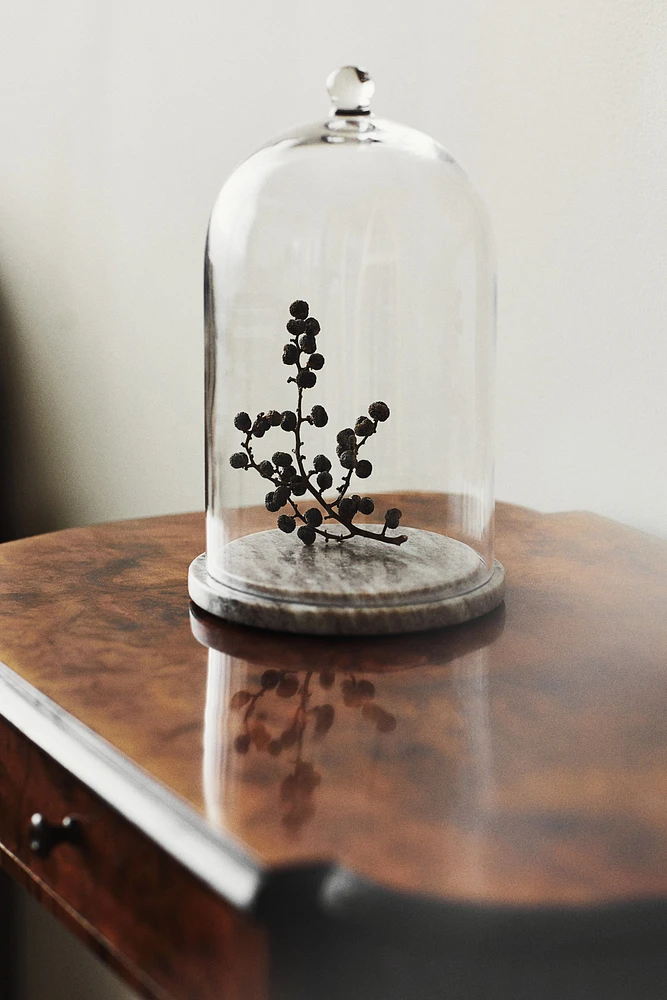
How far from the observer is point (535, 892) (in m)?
0.38

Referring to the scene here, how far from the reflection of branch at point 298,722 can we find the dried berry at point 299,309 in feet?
0.87

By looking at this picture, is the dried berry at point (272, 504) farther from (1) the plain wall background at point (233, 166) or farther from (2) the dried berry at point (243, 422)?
(1) the plain wall background at point (233, 166)

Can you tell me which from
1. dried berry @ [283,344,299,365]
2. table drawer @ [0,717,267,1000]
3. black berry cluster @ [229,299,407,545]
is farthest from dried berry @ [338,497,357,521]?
table drawer @ [0,717,267,1000]

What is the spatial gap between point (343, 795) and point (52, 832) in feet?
0.51

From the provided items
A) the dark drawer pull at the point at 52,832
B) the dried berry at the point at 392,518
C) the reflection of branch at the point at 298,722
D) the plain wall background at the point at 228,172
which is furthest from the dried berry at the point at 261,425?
the plain wall background at the point at 228,172

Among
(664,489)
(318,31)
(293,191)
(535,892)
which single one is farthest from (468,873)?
(318,31)

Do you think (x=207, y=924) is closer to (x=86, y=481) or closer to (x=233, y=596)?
(x=233, y=596)

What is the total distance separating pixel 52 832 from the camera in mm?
510

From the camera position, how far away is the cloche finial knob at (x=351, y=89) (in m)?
0.76

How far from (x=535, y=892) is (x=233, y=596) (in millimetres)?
328

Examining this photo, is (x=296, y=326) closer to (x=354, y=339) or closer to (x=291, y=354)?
(x=291, y=354)

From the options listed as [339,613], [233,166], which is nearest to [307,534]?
[339,613]

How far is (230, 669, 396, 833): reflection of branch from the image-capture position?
0.44 meters

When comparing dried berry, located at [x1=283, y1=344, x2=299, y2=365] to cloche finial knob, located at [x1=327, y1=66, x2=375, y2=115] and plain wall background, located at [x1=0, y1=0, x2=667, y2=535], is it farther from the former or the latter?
plain wall background, located at [x1=0, y1=0, x2=667, y2=535]
